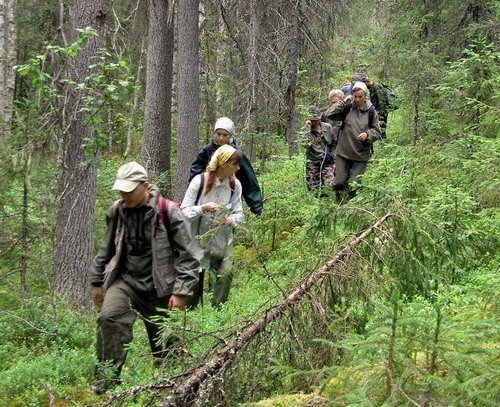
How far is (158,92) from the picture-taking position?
15.2 m

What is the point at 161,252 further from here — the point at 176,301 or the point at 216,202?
the point at 216,202

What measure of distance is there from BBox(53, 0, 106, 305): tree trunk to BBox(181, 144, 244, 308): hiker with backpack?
2.44 meters

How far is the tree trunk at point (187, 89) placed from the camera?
12312mm

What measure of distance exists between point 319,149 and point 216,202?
5.17 metres

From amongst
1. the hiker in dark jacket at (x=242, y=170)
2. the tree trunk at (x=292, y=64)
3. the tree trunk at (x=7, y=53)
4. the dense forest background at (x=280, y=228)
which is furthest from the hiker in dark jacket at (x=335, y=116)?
the tree trunk at (x=7, y=53)

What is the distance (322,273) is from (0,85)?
33.1ft

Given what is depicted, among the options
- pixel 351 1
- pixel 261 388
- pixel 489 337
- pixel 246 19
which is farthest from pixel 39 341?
pixel 351 1

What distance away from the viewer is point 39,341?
7195 mm

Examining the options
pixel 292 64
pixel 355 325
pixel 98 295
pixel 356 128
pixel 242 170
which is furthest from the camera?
pixel 292 64

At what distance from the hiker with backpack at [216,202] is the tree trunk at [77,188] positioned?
8.00 ft

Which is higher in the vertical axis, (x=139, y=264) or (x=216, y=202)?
(x=216, y=202)

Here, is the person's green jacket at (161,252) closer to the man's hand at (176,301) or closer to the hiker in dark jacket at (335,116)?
the man's hand at (176,301)

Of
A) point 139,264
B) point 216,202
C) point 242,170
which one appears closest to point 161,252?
point 139,264

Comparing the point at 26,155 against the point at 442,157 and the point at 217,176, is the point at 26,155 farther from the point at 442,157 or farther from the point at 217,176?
the point at 442,157
